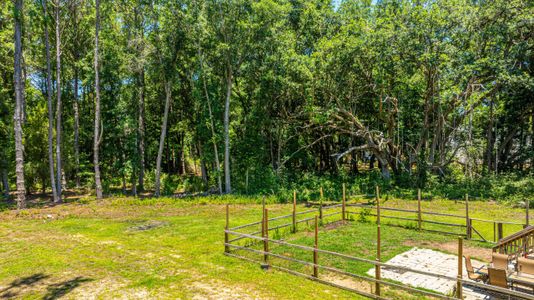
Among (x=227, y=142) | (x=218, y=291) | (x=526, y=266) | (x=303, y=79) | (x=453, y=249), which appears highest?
(x=303, y=79)

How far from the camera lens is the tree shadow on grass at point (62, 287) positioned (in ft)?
22.4

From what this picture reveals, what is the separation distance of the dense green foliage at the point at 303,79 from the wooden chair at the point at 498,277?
12615mm

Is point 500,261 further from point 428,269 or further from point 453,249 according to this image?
point 453,249

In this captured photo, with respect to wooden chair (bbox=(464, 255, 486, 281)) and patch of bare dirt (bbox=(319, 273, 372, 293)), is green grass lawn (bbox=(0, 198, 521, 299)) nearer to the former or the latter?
patch of bare dirt (bbox=(319, 273, 372, 293))

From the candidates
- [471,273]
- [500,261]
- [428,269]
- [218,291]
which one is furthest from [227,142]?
[500,261]

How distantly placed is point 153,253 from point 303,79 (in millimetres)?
14321

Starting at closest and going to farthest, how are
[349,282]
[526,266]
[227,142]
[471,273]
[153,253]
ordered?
[526,266] → [471,273] → [349,282] → [153,253] → [227,142]

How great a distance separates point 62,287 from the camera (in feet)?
23.7

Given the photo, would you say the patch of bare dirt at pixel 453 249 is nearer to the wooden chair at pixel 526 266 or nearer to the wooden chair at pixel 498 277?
the wooden chair at pixel 526 266

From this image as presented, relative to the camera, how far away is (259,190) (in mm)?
20500

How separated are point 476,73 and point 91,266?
20301mm

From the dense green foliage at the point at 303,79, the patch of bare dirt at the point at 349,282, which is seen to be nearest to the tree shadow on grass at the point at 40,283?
the patch of bare dirt at the point at 349,282

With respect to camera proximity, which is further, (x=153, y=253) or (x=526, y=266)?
(x=153, y=253)

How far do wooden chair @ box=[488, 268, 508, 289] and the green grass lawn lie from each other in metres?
2.65
